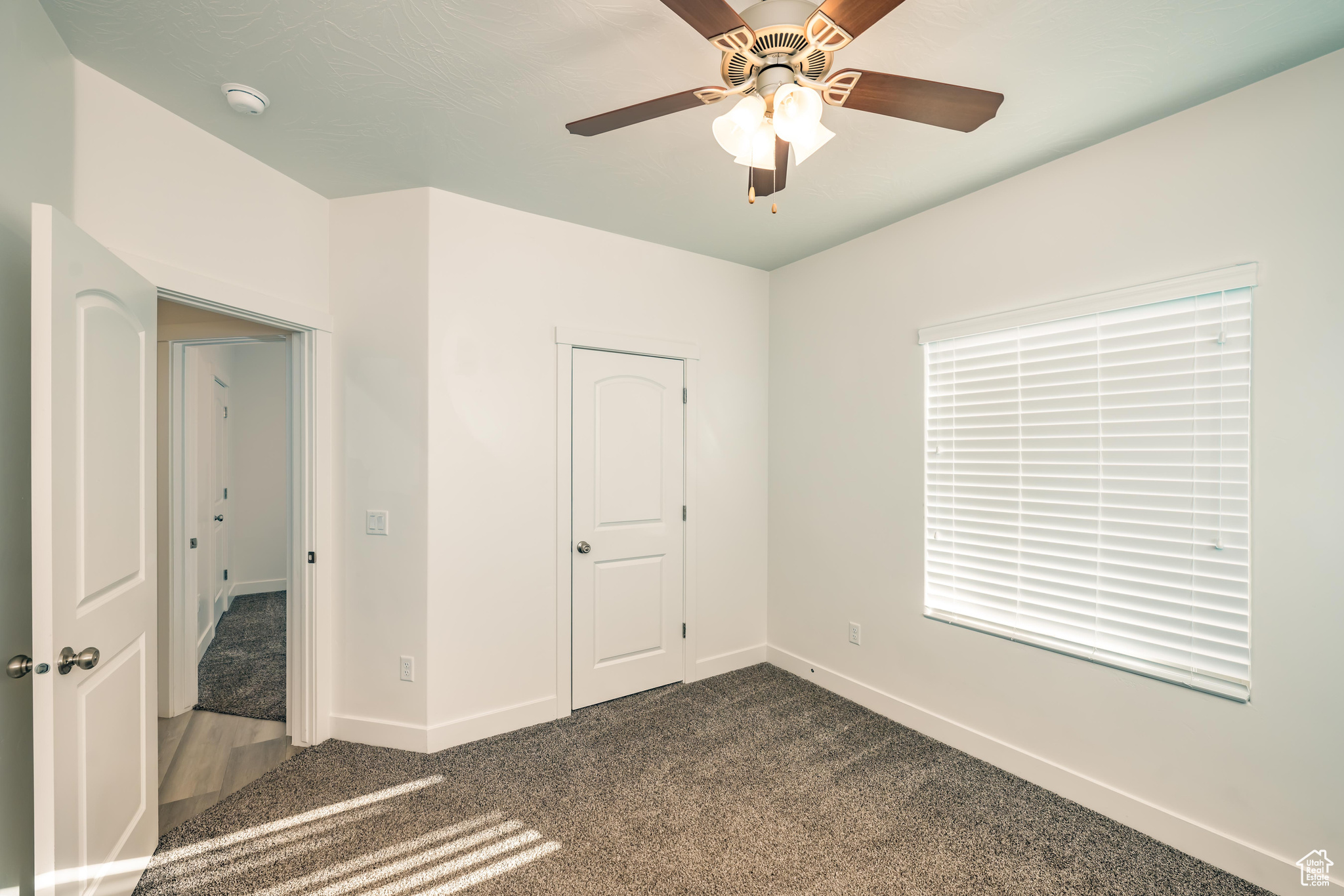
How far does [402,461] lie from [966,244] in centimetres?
285

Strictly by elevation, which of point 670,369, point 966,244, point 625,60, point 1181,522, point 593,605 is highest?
point 625,60

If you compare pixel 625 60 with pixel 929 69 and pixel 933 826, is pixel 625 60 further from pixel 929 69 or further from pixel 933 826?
pixel 933 826

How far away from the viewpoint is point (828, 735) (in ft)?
9.14

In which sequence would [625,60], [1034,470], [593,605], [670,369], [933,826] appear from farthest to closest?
[670,369] < [593,605] < [1034,470] < [933,826] < [625,60]

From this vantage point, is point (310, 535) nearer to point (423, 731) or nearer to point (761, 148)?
point (423, 731)

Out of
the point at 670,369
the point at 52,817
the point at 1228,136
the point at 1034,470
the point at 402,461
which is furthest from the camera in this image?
the point at 670,369

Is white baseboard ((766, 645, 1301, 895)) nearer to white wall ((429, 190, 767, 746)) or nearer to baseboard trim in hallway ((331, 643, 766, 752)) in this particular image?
white wall ((429, 190, 767, 746))

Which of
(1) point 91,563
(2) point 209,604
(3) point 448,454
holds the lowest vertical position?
(2) point 209,604

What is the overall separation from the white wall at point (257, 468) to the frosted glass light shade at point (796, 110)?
18.8 feet

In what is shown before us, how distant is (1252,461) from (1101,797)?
1.38 metres

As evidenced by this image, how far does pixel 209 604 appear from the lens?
4.10 m

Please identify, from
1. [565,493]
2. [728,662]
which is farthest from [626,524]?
[728,662]

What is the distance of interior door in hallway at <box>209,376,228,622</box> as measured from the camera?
428 centimetres

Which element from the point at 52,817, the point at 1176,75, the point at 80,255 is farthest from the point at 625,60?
the point at 52,817
